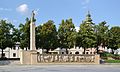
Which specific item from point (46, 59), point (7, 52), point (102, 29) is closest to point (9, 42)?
point (46, 59)

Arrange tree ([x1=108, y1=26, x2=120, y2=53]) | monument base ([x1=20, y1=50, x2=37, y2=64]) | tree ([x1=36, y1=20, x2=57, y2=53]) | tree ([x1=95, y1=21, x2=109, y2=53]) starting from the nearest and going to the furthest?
1. monument base ([x1=20, y1=50, x2=37, y2=64])
2. tree ([x1=36, y1=20, x2=57, y2=53])
3. tree ([x1=95, y1=21, x2=109, y2=53])
4. tree ([x1=108, y1=26, x2=120, y2=53])

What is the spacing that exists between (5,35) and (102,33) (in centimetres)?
2246

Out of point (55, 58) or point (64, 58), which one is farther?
point (64, 58)

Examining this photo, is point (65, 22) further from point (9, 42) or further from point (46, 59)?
point (46, 59)

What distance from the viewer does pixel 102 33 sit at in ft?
223

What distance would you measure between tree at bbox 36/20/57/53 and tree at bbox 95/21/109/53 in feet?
35.4

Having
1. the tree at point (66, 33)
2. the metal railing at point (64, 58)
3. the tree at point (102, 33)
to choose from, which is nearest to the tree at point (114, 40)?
the tree at point (102, 33)

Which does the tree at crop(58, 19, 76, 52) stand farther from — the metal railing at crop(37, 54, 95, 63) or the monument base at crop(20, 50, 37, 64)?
the monument base at crop(20, 50, 37, 64)

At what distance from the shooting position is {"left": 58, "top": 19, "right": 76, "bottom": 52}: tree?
6088 centimetres

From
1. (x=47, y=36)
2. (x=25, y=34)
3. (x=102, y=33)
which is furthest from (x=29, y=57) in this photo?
(x=102, y=33)

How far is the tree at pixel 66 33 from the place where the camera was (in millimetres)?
60884

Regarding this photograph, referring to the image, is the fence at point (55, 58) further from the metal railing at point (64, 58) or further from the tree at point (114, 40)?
the tree at point (114, 40)

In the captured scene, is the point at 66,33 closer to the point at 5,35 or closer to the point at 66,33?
the point at 66,33

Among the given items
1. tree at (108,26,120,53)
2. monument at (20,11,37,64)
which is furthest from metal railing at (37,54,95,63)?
tree at (108,26,120,53)
